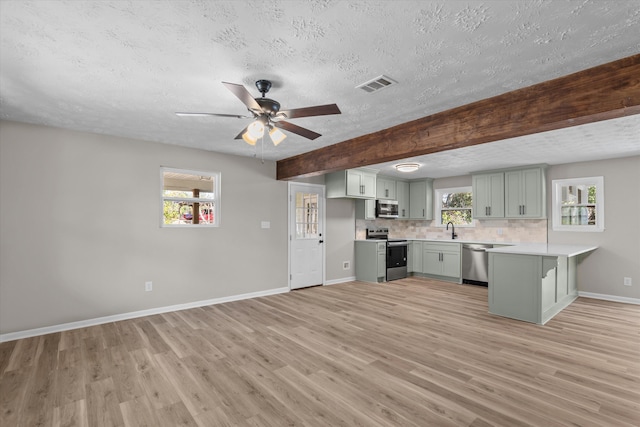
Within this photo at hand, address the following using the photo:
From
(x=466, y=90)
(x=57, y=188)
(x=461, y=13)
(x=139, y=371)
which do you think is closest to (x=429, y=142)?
(x=466, y=90)

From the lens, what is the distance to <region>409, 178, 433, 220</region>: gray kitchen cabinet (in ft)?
24.7

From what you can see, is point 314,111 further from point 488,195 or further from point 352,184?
point 488,195

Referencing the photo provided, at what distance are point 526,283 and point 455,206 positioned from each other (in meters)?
3.52

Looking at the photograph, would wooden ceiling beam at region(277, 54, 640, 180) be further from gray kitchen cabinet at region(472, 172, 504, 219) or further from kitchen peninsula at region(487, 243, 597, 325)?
gray kitchen cabinet at region(472, 172, 504, 219)

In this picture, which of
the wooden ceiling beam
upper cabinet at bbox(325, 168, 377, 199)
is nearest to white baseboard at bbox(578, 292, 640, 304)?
upper cabinet at bbox(325, 168, 377, 199)

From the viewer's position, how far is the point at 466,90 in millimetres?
2656

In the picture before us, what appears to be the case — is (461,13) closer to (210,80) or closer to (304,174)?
(210,80)

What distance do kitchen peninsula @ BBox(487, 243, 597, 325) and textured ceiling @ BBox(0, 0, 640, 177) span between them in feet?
5.91

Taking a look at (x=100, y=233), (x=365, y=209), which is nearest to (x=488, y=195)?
(x=365, y=209)

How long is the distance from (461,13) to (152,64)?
2.05 m

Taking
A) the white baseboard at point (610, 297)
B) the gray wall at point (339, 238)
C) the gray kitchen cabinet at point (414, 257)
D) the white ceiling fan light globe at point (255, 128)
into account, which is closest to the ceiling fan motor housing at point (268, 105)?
the white ceiling fan light globe at point (255, 128)

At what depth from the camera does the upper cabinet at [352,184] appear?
20.1 ft

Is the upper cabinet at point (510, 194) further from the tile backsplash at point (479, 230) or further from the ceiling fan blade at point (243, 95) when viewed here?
the ceiling fan blade at point (243, 95)

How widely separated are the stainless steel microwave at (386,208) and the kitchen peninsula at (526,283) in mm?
2928
